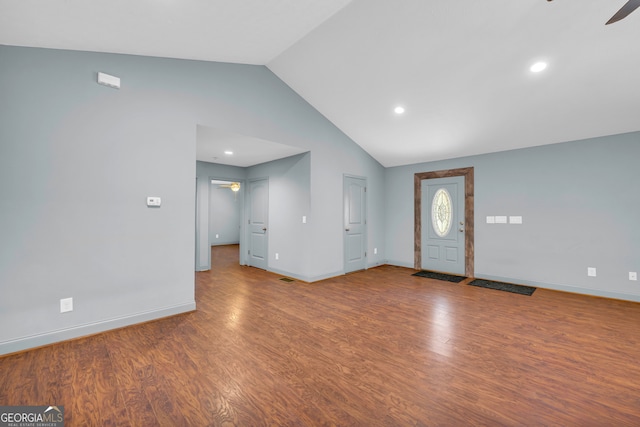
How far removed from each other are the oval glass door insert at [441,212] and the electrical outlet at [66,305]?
235 inches

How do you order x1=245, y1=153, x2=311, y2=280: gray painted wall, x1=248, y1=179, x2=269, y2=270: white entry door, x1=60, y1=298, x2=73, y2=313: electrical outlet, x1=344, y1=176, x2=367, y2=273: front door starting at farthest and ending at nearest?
1. x1=248, y1=179, x2=269, y2=270: white entry door
2. x1=344, y1=176, x2=367, y2=273: front door
3. x1=245, y1=153, x2=311, y2=280: gray painted wall
4. x1=60, y1=298, x2=73, y2=313: electrical outlet

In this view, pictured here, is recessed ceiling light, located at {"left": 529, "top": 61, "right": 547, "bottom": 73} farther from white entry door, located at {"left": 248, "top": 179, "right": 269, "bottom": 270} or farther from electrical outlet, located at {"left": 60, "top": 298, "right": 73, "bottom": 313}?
electrical outlet, located at {"left": 60, "top": 298, "right": 73, "bottom": 313}

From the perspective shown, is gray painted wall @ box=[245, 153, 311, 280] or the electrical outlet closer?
the electrical outlet

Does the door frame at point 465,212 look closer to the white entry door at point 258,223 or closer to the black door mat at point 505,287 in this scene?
the black door mat at point 505,287

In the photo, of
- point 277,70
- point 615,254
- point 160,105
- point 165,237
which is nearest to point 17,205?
point 165,237

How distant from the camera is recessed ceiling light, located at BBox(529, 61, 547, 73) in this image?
313 cm

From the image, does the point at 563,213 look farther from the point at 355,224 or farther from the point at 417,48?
the point at 417,48

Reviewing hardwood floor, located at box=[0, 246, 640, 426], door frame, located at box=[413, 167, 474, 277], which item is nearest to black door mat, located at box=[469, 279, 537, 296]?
door frame, located at box=[413, 167, 474, 277]

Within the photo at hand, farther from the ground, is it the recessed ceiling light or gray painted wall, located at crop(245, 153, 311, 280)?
the recessed ceiling light

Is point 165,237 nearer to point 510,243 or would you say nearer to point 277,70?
point 277,70

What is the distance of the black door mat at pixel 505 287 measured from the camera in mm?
4414

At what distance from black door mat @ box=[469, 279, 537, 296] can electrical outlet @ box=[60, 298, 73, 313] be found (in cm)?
569

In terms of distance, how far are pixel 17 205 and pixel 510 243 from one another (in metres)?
6.76

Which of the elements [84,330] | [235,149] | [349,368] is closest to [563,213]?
[349,368]
